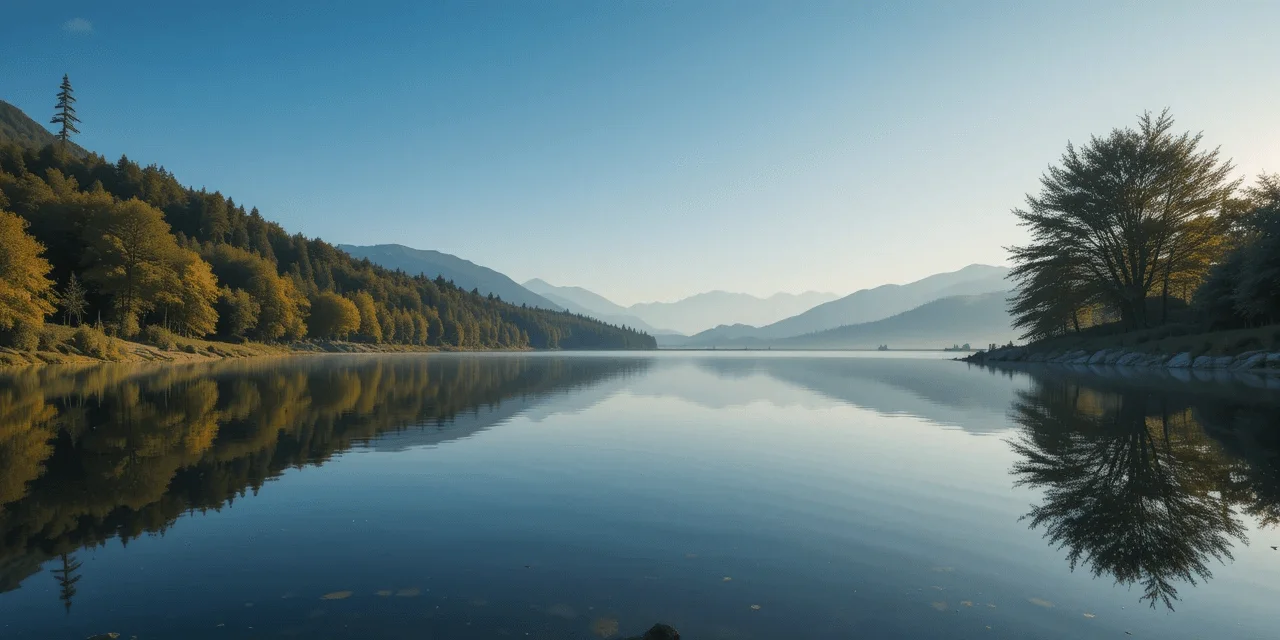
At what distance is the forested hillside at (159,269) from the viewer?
67.7 m

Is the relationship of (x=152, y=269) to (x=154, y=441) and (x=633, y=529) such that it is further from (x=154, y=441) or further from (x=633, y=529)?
(x=633, y=529)

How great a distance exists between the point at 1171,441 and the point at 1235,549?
1033 centimetres

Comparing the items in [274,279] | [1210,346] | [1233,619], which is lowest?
[1233,619]

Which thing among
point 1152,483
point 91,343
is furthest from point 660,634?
point 91,343

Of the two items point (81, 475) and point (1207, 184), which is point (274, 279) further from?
point (1207, 184)

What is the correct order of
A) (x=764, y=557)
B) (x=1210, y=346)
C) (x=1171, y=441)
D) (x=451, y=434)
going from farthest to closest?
(x=1210, y=346), (x=451, y=434), (x=1171, y=441), (x=764, y=557)

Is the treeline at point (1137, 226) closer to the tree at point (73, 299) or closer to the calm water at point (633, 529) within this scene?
the calm water at point (633, 529)

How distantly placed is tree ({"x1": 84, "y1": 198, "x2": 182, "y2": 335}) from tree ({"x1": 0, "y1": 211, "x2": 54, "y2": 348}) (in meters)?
14.8

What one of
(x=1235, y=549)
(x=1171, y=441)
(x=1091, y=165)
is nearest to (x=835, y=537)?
(x=1235, y=549)

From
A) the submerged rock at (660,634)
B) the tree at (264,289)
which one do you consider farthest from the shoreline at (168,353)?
the submerged rock at (660,634)

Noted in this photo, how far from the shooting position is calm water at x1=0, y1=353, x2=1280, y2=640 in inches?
271

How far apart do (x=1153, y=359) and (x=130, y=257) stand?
11125cm

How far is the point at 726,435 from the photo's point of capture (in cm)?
2123

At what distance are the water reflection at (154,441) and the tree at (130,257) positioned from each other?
44.6m
